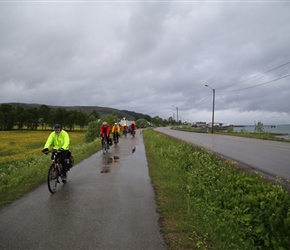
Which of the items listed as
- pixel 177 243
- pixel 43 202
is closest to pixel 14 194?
pixel 43 202

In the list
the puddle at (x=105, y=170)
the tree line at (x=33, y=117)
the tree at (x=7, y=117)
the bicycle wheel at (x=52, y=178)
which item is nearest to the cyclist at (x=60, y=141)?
the bicycle wheel at (x=52, y=178)

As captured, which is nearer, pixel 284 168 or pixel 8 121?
pixel 284 168

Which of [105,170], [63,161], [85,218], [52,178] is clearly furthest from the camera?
[105,170]

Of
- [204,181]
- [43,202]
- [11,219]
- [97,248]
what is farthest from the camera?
[204,181]

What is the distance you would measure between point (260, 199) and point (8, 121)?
11256 cm

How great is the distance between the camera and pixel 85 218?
5242 millimetres

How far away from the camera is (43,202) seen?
252 inches

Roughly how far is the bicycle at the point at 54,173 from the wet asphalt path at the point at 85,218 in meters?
0.22

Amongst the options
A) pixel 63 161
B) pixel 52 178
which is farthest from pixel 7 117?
pixel 52 178

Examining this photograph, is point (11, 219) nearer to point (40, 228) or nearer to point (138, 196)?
point (40, 228)

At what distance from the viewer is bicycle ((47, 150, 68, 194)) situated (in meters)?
7.30

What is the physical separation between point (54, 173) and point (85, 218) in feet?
9.71

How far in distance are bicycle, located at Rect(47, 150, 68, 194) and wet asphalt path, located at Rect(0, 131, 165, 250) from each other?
22 centimetres

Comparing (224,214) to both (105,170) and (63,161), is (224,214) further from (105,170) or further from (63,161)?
(105,170)
